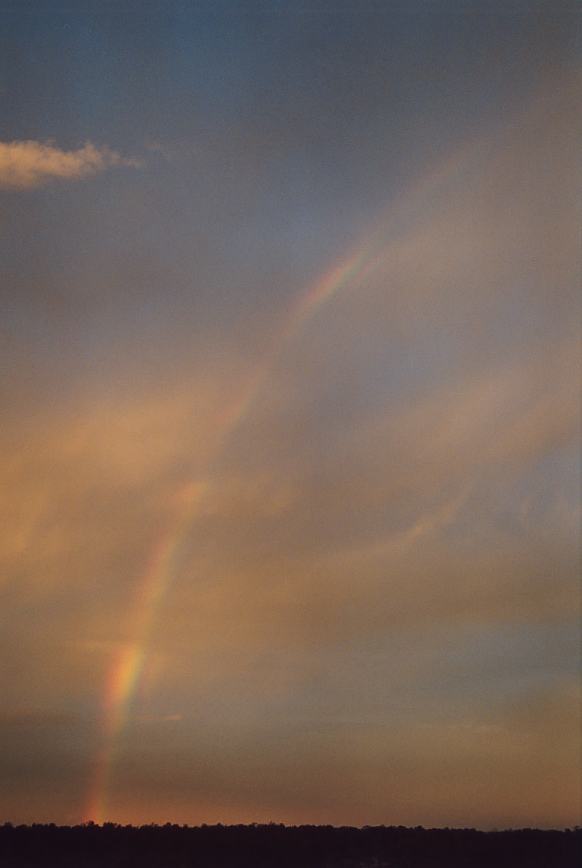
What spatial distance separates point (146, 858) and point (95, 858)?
2729 millimetres

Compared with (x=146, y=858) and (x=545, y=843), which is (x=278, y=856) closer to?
(x=146, y=858)

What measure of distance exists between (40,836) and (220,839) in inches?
355

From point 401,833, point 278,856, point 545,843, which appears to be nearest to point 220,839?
point 278,856

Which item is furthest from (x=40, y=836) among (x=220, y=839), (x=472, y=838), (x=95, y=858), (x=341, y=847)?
(x=472, y=838)

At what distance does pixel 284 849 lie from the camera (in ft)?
200

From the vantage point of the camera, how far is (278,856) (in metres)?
60.6

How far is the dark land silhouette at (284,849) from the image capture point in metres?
60.2

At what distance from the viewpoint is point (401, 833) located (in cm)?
6228

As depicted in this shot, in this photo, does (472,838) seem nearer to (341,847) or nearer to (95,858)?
(341,847)

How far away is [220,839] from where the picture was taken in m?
61.5

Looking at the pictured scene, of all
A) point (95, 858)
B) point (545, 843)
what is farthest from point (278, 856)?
point (545, 843)

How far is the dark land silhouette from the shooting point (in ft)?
197

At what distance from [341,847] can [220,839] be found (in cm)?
591

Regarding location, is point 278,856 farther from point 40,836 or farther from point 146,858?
point 40,836
